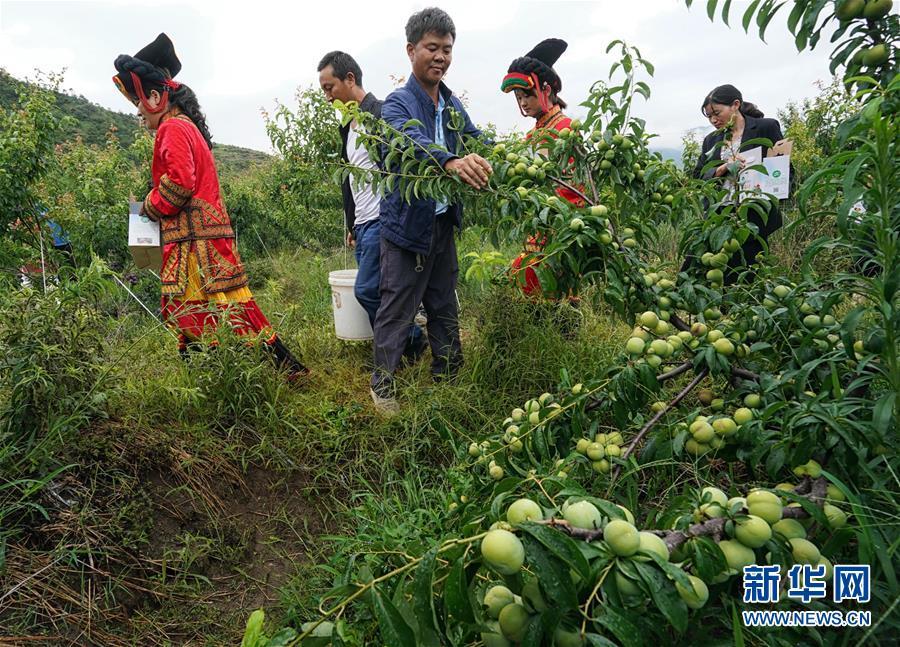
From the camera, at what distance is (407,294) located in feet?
9.03

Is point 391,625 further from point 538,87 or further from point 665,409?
point 538,87

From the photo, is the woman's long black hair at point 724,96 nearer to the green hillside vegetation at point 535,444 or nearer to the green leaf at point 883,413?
the green hillside vegetation at point 535,444

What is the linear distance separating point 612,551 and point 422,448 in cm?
181

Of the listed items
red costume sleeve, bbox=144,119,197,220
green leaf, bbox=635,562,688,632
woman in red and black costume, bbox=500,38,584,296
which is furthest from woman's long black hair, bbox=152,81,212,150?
green leaf, bbox=635,562,688,632

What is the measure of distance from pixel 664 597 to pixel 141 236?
2.92 meters

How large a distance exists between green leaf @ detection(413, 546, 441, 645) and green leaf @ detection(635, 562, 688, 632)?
247mm

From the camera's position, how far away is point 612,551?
0.66 m

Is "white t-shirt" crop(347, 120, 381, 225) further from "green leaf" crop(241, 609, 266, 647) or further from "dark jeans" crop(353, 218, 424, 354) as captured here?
"green leaf" crop(241, 609, 266, 647)

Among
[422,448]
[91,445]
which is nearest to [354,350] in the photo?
[422,448]

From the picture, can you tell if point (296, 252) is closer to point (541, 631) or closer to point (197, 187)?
point (197, 187)

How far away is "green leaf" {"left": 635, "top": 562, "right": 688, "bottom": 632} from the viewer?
2.09ft

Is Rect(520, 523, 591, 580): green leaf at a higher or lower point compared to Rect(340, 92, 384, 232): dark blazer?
lower

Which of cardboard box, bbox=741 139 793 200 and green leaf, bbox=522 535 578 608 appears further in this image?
cardboard box, bbox=741 139 793 200

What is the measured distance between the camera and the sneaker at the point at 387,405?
269cm
